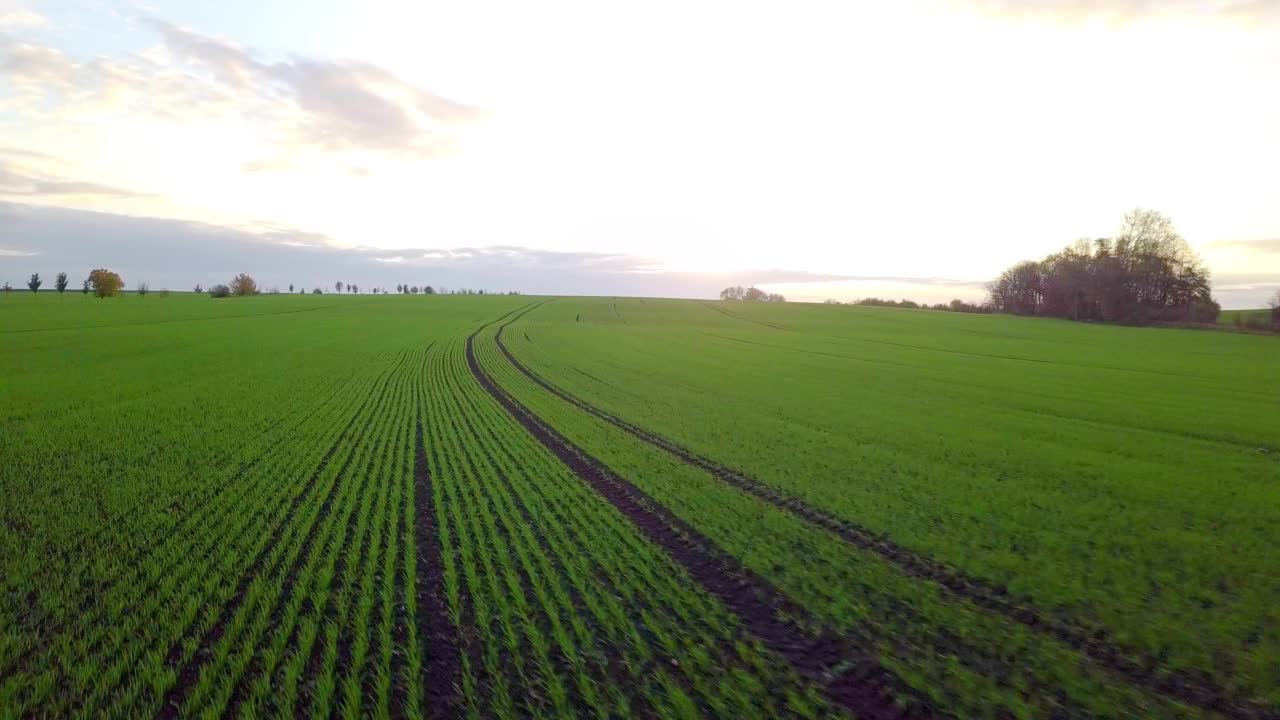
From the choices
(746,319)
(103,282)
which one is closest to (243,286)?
(103,282)

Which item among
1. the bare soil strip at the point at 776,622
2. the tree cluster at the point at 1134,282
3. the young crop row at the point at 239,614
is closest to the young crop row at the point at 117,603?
the young crop row at the point at 239,614

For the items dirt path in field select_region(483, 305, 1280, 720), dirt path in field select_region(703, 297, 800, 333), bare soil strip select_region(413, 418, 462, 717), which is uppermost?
dirt path in field select_region(703, 297, 800, 333)

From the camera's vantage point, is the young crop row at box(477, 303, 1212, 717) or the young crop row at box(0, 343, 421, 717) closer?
the young crop row at box(0, 343, 421, 717)

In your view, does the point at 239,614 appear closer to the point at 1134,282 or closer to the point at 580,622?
the point at 580,622

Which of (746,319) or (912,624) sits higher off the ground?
(746,319)

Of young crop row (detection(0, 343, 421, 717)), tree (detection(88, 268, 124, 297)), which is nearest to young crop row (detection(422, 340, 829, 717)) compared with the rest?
young crop row (detection(0, 343, 421, 717))

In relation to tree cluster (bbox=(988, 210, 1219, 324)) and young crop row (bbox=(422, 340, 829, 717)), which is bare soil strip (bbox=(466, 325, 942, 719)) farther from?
tree cluster (bbox=(988, 210, 1219, 324))

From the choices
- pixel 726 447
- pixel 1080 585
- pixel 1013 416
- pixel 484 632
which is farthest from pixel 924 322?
pixel 484 632

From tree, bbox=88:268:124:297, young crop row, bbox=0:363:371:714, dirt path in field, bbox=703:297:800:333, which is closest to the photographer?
young crop row, bbox=0:363:371:714
